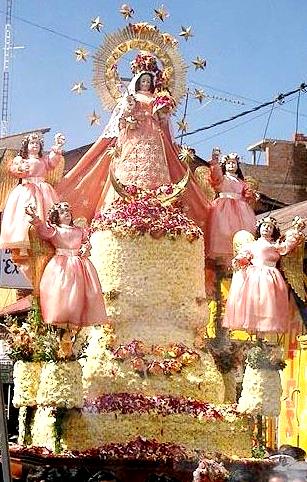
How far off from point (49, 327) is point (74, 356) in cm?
44

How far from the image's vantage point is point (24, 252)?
1021 cm

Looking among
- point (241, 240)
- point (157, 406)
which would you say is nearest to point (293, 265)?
point (241, 240)

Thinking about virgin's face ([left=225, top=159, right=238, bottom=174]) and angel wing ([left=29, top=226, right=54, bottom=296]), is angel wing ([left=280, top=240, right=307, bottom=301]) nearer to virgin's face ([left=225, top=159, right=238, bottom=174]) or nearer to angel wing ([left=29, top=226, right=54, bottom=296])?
virgin's face ([left=225, top=159, right=238, bottom=174])

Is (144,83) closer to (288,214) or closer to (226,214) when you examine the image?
(226,214)

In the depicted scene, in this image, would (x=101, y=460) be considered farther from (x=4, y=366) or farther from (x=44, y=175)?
(x=4, y=366)

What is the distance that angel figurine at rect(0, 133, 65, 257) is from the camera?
33.2 feet

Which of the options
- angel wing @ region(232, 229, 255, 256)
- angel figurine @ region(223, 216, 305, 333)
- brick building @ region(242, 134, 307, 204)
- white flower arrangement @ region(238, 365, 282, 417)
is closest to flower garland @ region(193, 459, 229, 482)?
white flower arrangement @ region(238, 365, 282, 417)

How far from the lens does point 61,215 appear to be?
9.68 meters

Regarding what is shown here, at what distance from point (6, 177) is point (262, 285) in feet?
10.7

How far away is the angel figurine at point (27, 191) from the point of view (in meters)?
10.1

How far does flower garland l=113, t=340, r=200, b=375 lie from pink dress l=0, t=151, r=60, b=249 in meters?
1.58

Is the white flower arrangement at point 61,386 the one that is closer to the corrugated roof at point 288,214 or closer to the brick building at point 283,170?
the corrugated roof at point 288,214

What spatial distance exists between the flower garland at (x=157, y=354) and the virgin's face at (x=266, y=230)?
1562 millimetres

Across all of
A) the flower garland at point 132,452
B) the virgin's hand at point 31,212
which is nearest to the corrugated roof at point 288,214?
the flower garland at point 132,452
